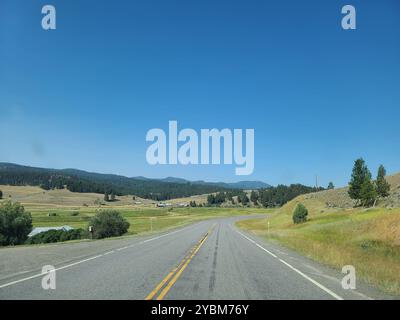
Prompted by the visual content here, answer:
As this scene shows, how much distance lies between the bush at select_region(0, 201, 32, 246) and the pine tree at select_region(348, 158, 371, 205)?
178 feet

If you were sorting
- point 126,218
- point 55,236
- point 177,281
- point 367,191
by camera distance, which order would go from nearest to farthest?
point 177,281 → point 55,236 → point 367,191 → point 126,218

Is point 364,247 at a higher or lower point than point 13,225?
higher

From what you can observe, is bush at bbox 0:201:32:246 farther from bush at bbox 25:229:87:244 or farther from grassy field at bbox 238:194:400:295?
grassy field at bbox 238:194:400:295

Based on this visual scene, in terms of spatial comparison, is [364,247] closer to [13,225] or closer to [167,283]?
[167,283]

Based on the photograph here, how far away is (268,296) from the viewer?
10938 mm

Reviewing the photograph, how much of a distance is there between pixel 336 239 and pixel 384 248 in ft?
24.2

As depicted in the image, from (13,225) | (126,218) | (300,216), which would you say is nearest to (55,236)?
(13,225)

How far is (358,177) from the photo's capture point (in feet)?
270

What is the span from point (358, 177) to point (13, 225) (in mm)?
57044

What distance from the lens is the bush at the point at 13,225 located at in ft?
212

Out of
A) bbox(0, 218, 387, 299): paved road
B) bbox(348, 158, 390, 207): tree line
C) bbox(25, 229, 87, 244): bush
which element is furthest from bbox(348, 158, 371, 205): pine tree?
bbox(0, 218, 387, 299): paved road
